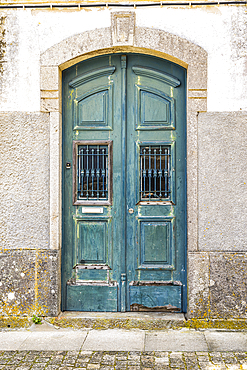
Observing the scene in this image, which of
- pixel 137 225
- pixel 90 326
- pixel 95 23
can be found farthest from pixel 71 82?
pixel 90 326

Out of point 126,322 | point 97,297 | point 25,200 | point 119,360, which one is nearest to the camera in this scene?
point 119,360

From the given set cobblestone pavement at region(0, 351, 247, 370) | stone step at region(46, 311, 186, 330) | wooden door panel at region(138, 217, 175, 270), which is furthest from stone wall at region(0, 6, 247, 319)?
cobblestone pavement at region(0, 351, 247, 370)

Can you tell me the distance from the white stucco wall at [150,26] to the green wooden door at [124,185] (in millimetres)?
380

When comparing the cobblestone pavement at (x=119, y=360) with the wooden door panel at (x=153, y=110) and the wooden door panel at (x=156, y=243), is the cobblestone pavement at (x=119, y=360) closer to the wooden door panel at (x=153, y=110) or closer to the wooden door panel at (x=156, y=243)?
the wooden door panel at (x=156, y=243)

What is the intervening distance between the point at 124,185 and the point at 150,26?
187 cm

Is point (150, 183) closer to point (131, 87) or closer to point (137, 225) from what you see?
point (137, 225)

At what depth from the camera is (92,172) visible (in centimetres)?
408

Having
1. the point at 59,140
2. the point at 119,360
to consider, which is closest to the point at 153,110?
the point at 59,140

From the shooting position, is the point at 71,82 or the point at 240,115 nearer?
the point at 240,115

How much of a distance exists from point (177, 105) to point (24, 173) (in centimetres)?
200

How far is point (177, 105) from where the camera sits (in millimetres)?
4043

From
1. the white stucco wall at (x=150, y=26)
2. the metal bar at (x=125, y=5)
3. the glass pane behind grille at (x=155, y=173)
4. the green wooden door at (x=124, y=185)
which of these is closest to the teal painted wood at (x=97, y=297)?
the green wooden door at (x=124, y=185)

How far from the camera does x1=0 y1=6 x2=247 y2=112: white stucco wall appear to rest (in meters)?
3.81

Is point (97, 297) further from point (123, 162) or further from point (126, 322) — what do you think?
point (123, 162)
